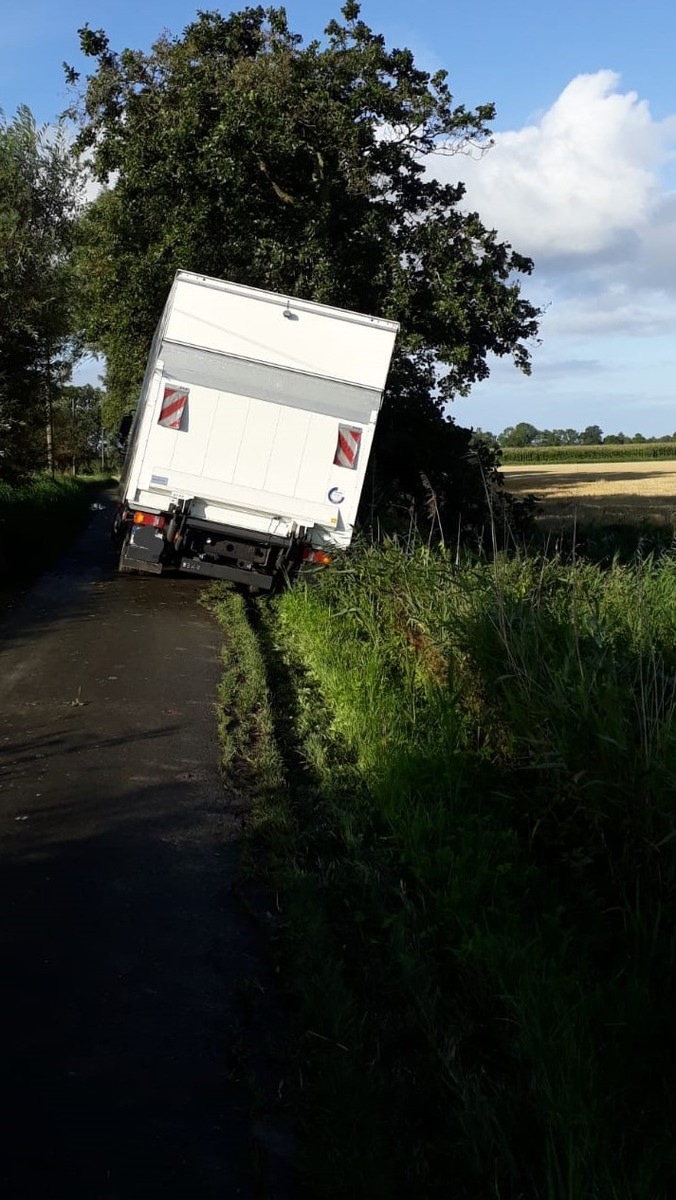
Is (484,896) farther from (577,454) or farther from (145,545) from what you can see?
(577,454)

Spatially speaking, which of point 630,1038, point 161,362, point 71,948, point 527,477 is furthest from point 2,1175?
point 527,477

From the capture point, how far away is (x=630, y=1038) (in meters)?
3.86

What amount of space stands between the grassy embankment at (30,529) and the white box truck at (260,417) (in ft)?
12.1

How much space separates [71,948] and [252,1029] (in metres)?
0.90

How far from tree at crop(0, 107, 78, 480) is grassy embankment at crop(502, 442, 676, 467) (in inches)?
2678

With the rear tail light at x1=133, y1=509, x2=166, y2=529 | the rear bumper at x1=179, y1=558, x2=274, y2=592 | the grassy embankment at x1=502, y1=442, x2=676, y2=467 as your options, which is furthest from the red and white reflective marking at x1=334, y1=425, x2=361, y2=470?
the grassy embankment at x1=502, y1=442, x2=676, y2=467

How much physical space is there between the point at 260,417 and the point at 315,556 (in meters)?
1.76

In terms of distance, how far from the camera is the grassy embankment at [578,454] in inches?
3565

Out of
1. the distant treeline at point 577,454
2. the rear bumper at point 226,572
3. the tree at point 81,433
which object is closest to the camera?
the rear bumper at point 226,572

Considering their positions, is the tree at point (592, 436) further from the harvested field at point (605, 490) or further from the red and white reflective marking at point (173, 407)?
the red and white reflective marking at point (173, 407)

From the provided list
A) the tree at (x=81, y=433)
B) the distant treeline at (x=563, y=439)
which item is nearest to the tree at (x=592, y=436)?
the distant treeline at (x=563, y=439)

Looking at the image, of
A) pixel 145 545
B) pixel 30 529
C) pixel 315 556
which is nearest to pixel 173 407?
pixel 145 545

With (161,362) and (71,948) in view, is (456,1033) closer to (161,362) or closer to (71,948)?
(71,948)

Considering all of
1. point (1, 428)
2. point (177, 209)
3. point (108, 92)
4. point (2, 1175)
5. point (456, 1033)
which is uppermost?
point (108, 92)
